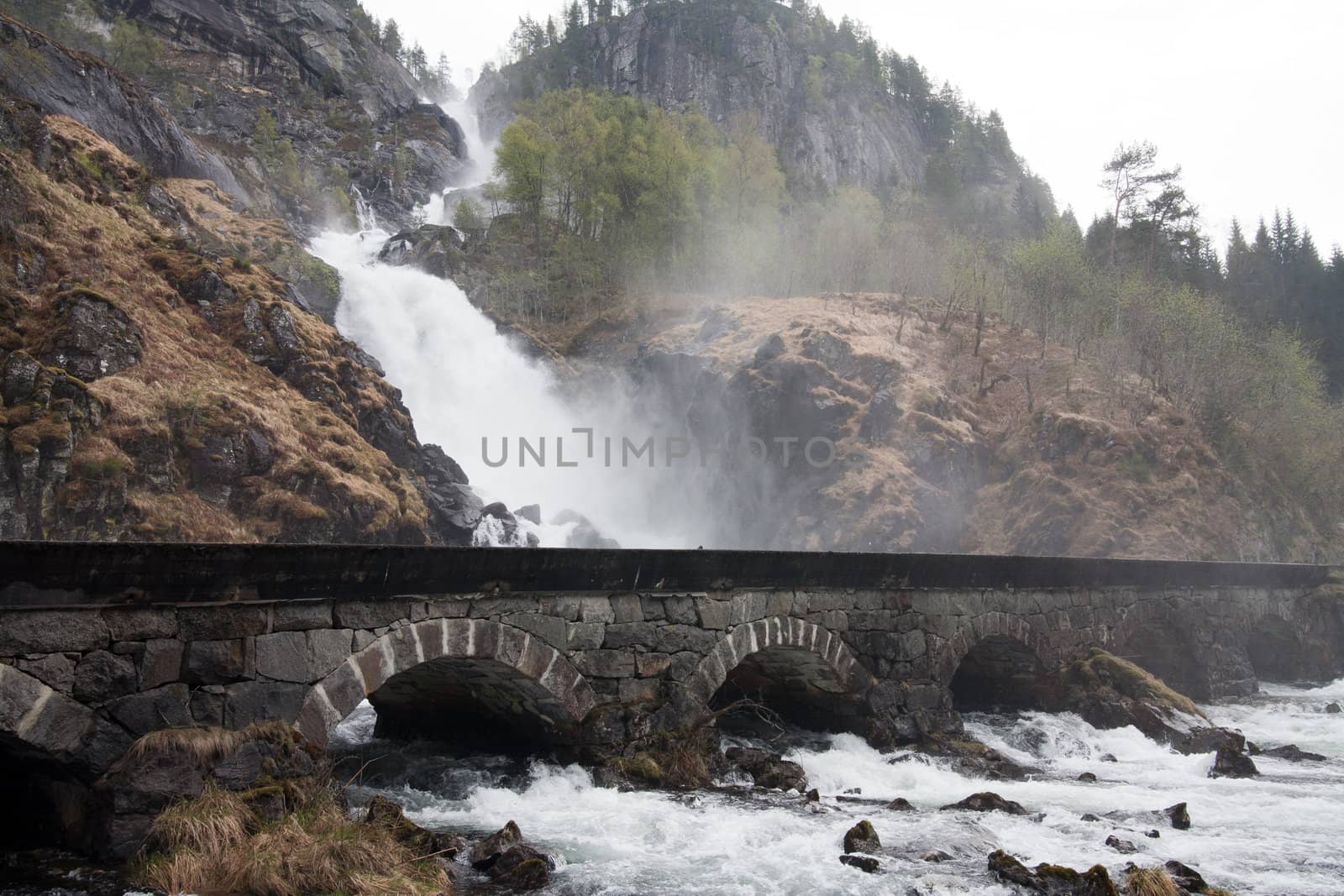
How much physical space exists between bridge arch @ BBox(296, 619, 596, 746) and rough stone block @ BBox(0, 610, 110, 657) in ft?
5.13

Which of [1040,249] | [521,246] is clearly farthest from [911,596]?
[521,246]

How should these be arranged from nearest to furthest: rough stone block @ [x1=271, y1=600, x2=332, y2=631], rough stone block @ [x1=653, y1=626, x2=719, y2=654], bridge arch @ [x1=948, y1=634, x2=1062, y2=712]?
rough stone block @ [x1=271, y1=600, x2=332, y2=631]
rough stone block @ [x1=653, y1=626, x2=719, y2=654]
bridge arch @ [x1=948, y1=634, x2=1062, y2=712]

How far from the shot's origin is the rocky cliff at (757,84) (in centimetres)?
8325

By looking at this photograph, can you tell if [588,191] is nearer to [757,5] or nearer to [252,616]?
[252,616]

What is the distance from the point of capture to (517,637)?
27.3 ft

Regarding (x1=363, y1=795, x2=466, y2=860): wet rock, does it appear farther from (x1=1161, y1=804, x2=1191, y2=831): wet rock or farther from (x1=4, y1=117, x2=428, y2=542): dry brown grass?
(x1=4, y1=117, x2=428, y2=542): dry brown grass

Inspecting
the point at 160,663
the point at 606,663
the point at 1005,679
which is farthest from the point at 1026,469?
the point at 160,663

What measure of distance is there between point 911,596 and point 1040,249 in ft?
101

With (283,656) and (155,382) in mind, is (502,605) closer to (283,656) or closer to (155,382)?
(283,656)

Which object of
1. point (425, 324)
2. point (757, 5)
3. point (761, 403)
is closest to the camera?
point (761, 403)

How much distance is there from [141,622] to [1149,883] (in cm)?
723

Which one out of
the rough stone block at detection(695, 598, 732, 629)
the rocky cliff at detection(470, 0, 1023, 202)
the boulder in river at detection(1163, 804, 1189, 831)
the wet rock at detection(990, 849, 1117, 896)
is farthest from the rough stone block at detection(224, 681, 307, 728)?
the rocky cliff at detection(470, 0, 1023, 202)

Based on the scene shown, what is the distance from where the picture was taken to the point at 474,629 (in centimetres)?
796

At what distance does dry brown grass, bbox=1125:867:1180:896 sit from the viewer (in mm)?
6219
